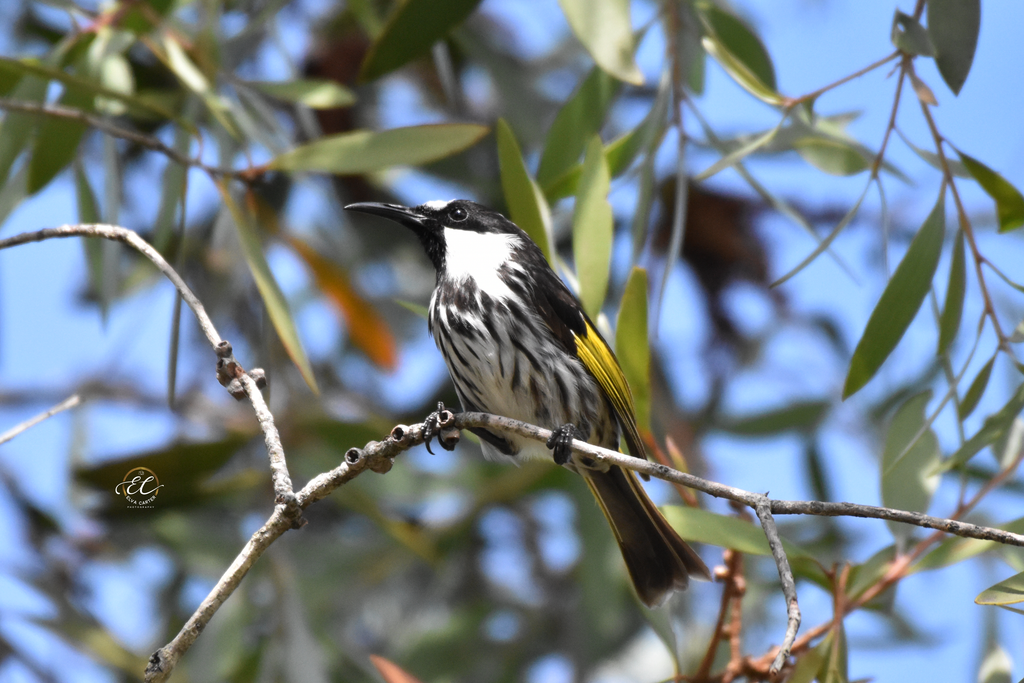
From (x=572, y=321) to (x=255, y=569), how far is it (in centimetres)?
200

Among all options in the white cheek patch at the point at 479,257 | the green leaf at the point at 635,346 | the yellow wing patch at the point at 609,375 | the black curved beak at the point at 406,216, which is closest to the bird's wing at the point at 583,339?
the yellow wing patch at the point at 609,375

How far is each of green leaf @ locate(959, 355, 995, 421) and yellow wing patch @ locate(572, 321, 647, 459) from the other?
2.80 ft

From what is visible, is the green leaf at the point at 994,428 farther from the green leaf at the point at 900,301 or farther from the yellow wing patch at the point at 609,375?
the yellow wing patch at the point at 609,375

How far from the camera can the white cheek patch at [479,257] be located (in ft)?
9.89

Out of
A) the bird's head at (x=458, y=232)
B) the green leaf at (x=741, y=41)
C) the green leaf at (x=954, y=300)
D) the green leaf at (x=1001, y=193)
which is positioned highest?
the green leaf at (x=741, y=41)

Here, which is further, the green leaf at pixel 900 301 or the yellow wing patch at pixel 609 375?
the yellow wing patch at pixel 609 375

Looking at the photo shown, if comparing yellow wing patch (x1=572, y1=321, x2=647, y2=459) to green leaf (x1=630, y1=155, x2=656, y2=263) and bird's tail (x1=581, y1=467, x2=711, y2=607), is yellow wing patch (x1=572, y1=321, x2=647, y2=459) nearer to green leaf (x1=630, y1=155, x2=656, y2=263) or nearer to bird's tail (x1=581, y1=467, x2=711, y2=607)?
bird's tail (x1=581, y1=467, x2=711, y2=607)

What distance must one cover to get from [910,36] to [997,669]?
1622 millimetres

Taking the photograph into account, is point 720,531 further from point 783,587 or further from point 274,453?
point 274,453

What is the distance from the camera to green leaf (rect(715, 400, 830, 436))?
4.60 m

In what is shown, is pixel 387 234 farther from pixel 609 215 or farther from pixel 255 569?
pixel 609 215

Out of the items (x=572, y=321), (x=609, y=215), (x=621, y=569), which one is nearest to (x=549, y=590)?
(x=621, y=569)

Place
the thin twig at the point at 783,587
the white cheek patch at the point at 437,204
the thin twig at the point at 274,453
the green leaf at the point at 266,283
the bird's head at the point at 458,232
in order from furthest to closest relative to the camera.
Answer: the white cheek patch at the point at 437,204 → the bird's head at the point at 458,232 → the green leaf at the point at 266,283 → the thin twig at the point at 274,453 → the thin twig at the point at 783,587

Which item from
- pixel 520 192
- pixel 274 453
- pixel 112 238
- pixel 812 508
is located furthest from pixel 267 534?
pixel 520 192
